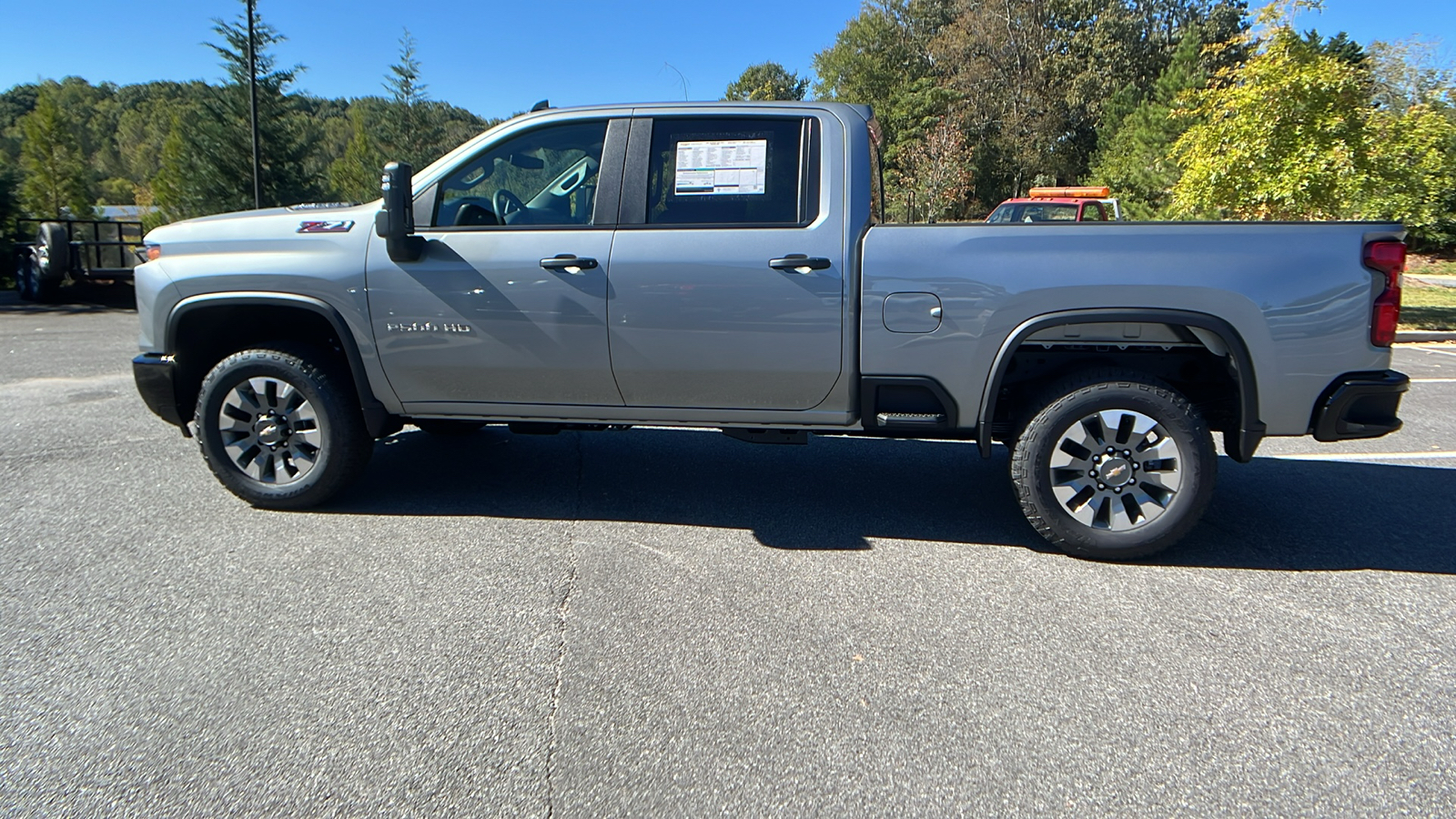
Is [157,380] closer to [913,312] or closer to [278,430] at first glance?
[278,430]

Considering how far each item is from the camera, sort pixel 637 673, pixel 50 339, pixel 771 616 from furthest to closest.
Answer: pixel 50 339
pixel 771 616
pixel 637 673

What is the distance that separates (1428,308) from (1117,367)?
646 inches

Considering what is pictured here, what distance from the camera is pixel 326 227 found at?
4.48 m

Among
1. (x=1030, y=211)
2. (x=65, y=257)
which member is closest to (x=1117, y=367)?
(x=1030, y=211)

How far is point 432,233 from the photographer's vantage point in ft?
14.5

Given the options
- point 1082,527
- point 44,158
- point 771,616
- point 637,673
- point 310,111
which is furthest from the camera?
point 44,158

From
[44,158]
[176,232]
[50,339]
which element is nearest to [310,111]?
[44,158]

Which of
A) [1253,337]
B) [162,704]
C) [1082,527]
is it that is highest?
[1253,337]

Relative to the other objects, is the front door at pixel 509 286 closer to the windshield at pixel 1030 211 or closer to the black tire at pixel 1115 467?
the black tire at pixel 1115 467

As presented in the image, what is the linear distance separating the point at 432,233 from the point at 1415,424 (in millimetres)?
→ 7341

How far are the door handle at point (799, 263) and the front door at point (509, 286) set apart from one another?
2.62 feet

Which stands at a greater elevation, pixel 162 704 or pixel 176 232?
pixel 176 232

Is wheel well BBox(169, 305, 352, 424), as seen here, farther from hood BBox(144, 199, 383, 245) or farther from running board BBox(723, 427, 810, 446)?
running board BBox(723, 427, 810, 446)

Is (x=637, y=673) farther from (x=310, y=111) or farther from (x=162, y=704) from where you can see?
(x=310, y=111)
